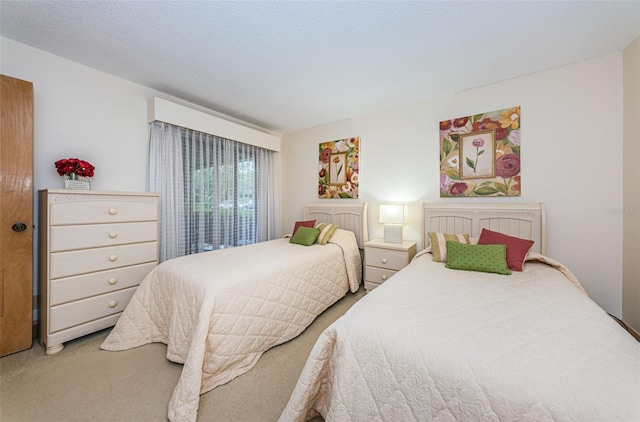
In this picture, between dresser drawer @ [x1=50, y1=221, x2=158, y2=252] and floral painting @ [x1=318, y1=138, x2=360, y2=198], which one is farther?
floral painting @ [x1=318, y1=138, x2=360, y2=198]

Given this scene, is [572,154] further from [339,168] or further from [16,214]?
[16,214]

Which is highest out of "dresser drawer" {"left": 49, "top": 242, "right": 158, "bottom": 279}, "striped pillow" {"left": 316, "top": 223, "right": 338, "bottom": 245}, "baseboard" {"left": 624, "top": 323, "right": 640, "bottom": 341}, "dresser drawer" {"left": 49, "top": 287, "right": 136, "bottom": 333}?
"striped pillow" {"left": 316, "top": 223, "right": 338, "bottom": 245}

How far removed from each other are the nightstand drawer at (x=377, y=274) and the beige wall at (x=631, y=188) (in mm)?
1807

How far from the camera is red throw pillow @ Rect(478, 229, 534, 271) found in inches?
72.8

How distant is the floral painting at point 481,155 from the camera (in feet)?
7.74

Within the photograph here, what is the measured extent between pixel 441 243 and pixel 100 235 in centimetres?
294

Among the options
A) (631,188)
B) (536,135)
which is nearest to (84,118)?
(536,135)

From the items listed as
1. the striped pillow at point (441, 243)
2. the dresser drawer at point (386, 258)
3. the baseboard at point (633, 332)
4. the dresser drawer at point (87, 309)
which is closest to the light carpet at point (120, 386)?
the dresser drawer at point (87, 309)

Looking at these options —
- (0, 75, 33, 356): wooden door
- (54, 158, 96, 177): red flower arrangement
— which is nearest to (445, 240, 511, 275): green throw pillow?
(54, 158, 96, 177): red flower arrangement

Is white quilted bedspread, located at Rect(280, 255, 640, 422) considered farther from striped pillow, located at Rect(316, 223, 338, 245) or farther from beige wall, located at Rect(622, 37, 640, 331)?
striped pillow, located at Rect(316, 223, 338, 245)

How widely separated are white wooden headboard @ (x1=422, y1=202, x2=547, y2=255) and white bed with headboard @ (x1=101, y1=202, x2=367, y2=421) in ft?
4.20

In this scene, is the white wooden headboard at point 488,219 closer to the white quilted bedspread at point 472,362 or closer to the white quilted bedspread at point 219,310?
the white quilted bedspread at point 472,362

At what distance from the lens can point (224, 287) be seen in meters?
1.54

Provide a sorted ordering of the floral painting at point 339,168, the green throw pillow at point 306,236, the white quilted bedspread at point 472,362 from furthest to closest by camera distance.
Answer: the floral painting at point 339,168
the green throw pillow at point 306,236
the white quilted bedspread at point 472,362
